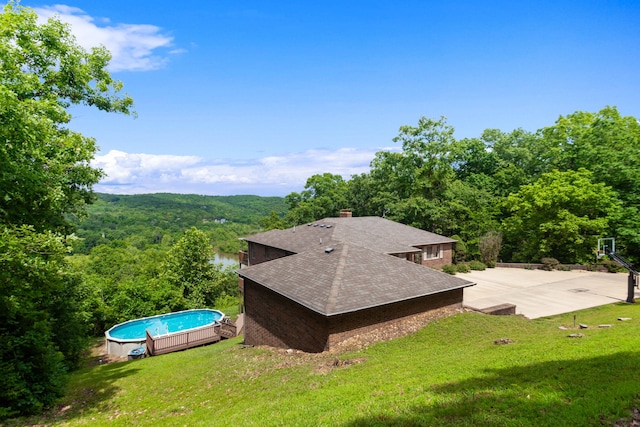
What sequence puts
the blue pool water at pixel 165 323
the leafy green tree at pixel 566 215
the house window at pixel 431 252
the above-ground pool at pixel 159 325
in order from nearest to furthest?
1. the above-ground pool at pixel 159 325
2. the blue pool water at pixel 165 323
3. the house window at pixel 431 252
4. the leafy green tree at pixel 566 215

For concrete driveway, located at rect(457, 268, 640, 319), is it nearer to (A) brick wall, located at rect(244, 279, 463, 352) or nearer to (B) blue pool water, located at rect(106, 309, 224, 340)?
(A) brick wall, located at rect(244, 279, 463, 352)

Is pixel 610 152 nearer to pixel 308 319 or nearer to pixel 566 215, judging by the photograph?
pixel 566 215

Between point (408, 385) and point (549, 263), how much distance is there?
31978 millimetres

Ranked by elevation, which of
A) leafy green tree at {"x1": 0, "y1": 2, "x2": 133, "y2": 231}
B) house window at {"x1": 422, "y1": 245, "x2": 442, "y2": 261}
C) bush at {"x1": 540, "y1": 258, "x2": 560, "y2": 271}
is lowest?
bush at {"x1": 540, "y1": 258, "x2": 560, "y2": 271}

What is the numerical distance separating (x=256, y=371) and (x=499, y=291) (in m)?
20.5

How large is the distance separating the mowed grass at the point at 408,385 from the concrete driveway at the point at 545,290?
5.55 metres

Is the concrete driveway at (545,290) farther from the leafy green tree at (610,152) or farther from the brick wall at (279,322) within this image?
the brick wall at (279,322)

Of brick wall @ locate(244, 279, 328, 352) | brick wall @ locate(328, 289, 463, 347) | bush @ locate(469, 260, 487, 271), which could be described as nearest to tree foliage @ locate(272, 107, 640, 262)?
bush @ locate(469, 260, 487, 271)

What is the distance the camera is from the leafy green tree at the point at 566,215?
3400 centimetres

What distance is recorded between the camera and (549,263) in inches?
1318

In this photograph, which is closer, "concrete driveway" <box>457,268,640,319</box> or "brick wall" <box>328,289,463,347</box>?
"brick wall" <box>328,289,463,347</box>

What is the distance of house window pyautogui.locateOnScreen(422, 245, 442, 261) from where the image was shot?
33.1 meters

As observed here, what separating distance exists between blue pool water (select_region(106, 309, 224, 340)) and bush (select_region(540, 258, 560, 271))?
31140 mm

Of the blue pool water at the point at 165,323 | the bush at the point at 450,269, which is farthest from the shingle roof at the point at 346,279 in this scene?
the bush at the point at 450,269
